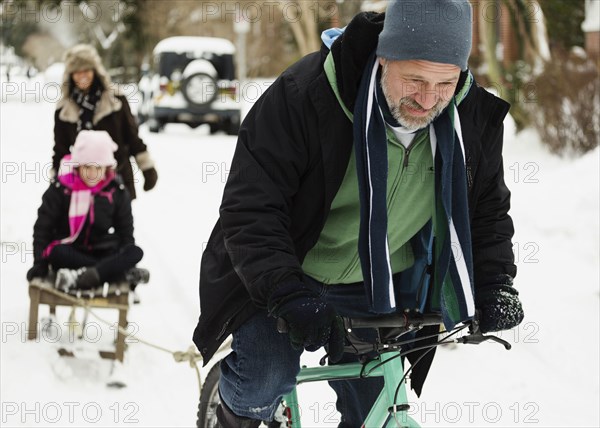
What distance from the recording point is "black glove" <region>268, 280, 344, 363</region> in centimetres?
246

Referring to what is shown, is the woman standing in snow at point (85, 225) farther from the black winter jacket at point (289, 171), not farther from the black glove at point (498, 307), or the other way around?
the black glove at point (498, 307)

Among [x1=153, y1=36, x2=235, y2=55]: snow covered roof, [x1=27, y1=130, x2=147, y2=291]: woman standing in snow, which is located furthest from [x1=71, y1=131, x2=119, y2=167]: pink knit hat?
[x1=153, y1=36, x2=235, y2=55]: snow covered roof

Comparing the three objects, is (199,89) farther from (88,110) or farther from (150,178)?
(150,178)

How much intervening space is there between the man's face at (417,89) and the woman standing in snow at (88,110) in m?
4.38

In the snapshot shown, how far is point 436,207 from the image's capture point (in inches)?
110

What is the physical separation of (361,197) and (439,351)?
3.41 metres

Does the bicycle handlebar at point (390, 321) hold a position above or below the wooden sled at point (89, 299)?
above

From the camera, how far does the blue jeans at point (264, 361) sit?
288 cm

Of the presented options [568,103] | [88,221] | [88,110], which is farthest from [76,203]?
[568,103]

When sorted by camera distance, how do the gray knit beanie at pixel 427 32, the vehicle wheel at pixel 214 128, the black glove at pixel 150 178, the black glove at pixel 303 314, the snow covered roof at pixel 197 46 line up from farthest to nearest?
the snow covered roof at pixel 197 46 < the vehicle wheel at pixel 214 128 < the black glove at pixel 150 178 < the gray knit beanie at pixel 427 32 < the black glove at pixel 303 314

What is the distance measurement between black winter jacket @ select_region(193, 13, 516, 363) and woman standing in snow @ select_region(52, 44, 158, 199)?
4138 mm

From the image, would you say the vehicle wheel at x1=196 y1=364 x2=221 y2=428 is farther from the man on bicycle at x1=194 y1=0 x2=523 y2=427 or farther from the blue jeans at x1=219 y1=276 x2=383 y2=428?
the man on bicycle at x1=194 y1=0 x2=523 y2=427

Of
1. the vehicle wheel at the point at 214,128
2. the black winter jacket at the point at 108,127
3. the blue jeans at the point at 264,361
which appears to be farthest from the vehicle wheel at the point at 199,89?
the blue jeans at the point at 264,361

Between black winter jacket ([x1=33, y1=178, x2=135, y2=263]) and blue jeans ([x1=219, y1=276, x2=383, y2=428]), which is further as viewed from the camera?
black winter jacket ([x1=33, y1=178, x2=135, y2=263])
